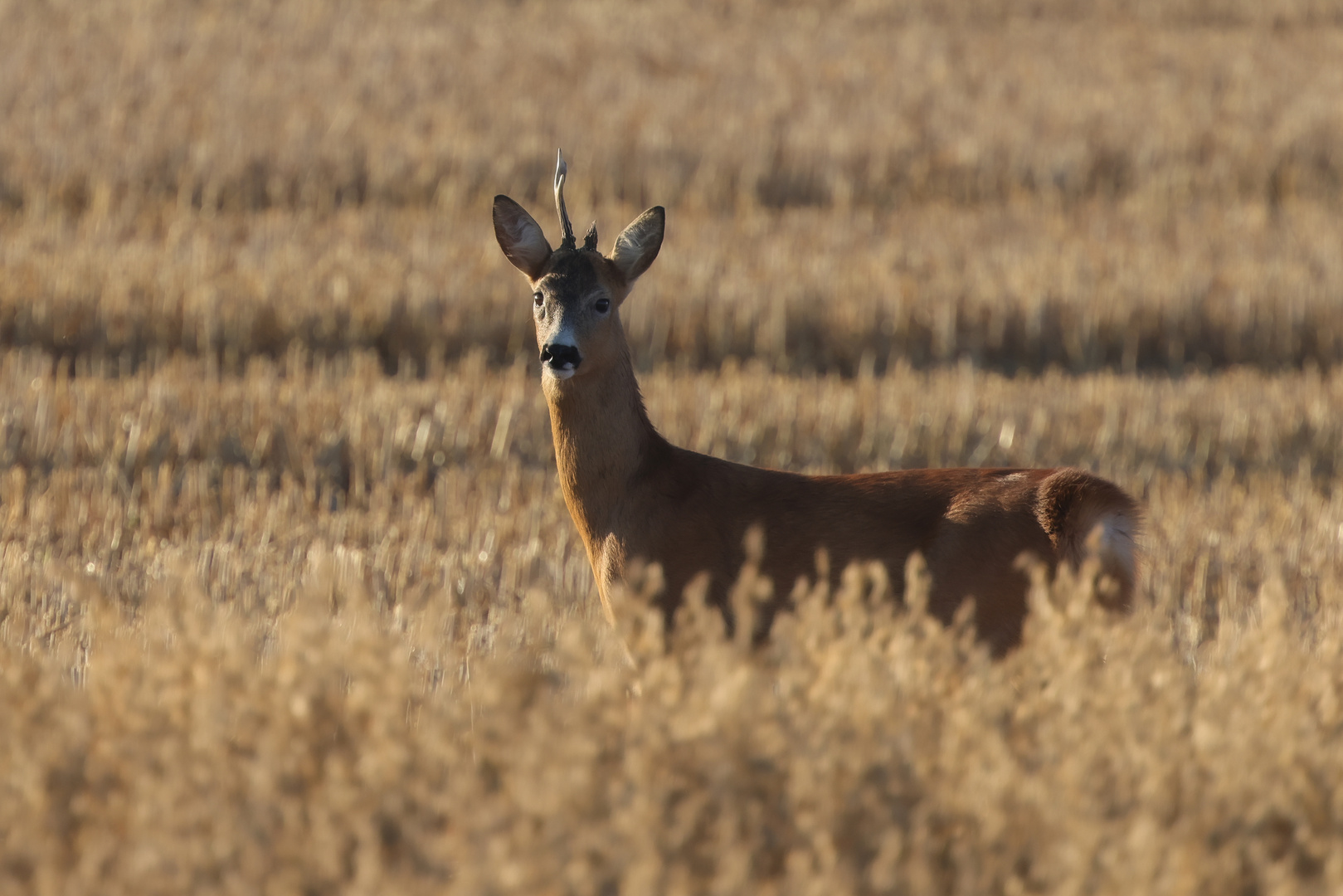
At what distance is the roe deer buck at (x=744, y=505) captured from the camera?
4992 mm

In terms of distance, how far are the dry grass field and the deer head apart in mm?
1056

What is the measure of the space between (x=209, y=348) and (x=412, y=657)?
665 centimetres

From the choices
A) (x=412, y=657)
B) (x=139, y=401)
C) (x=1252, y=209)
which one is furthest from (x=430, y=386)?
(x=1252, y=209)

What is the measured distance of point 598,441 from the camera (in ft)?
17.7

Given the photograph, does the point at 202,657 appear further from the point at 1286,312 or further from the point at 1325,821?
the point at 1286,312

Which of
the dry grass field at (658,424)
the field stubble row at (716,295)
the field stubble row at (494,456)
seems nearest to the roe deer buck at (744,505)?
the dry grass field at (658,424)

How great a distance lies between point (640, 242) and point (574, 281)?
1.24 ft

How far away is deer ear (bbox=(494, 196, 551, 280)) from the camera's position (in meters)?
5.58

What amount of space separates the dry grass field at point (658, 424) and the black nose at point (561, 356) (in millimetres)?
954

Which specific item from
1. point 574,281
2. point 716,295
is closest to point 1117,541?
point 574,281

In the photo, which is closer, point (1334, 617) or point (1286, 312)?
point (1334, 617)

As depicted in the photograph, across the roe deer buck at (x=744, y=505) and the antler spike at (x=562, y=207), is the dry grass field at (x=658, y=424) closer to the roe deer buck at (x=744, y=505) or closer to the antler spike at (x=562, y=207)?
the roe deer buck at (x=744, y=505)

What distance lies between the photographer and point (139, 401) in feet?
30.2

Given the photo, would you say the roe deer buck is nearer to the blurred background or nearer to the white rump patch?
the white rump patch
